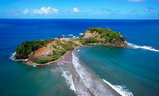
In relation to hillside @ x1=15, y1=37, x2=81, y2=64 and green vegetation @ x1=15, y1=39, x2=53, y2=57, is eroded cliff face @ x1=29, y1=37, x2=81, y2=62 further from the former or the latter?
green vegetation @ x1=15, y1=39, x2=53, y2=57

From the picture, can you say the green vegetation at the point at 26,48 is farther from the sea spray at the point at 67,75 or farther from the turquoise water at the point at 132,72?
the turquoise water at the point at 132,72

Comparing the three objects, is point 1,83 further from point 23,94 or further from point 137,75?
point 137,75

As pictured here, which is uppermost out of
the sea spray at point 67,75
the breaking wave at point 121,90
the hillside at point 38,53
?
the hillside at point 38,53

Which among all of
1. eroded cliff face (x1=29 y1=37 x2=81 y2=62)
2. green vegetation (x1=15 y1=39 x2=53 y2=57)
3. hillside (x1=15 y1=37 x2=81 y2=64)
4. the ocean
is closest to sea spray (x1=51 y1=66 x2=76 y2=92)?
the ocean

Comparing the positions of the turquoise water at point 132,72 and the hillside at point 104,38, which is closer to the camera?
the turquoise water at point 132,72

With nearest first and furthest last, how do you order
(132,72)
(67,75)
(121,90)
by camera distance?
(121,90), (67,75), (132,72)

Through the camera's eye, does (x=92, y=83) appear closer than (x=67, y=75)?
Yes

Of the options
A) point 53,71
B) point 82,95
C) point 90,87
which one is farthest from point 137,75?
point 53,71

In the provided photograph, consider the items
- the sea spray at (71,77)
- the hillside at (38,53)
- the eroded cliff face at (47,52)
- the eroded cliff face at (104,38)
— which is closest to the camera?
the sea spray at (71,77)

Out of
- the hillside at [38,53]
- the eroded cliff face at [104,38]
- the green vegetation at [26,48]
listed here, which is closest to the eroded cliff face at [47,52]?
the hillside at [38,53]

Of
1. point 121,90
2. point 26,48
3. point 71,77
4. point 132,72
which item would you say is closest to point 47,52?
point 26,48

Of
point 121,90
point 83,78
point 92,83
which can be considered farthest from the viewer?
point 83,78

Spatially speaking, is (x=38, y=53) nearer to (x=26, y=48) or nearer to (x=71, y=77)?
(x=26, y=48)
